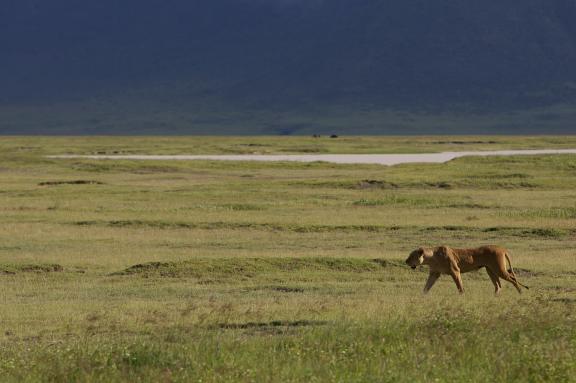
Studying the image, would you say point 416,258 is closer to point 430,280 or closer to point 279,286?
point 430,280

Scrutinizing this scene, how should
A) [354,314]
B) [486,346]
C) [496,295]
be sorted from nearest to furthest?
[486,346] → [354,314] → [496,295]

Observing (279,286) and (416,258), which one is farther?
(279,286)

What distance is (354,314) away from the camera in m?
16.1

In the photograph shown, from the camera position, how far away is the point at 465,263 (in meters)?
18.2

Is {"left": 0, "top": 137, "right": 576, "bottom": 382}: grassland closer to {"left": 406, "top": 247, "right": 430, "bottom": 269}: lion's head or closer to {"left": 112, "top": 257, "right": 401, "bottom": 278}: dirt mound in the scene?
{"left": 112, "top": 257, "right": 401, "bottom": 278}: dirt mound

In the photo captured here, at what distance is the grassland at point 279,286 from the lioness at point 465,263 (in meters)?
0.28

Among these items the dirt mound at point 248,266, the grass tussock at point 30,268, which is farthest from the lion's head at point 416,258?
the grass tussock at point 30,268

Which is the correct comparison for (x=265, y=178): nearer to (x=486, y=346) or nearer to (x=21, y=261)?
(x=21, y=261)

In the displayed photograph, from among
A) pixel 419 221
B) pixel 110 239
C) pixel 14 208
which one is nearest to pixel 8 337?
pixel 110 239

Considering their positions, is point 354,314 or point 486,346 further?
point 354,314

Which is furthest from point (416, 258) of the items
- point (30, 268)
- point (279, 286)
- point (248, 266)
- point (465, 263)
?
point (30, 268)

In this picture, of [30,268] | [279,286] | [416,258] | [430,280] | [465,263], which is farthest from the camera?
[30,268]

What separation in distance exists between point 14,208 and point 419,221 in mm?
13149

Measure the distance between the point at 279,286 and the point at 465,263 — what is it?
3.48 meters
